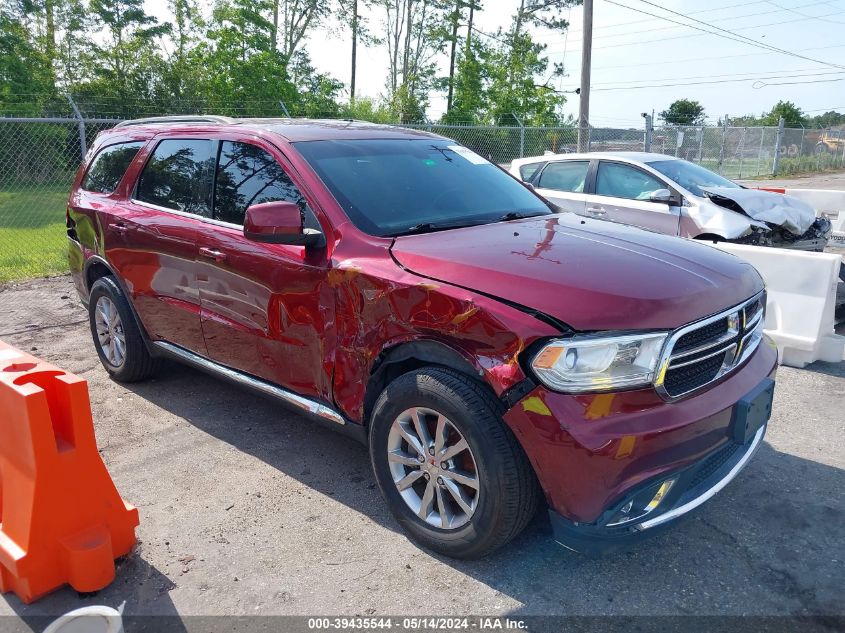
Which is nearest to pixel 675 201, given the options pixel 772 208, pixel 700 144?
pixel 772 208

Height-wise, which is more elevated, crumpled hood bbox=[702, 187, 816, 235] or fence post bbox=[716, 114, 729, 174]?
fence post bbox=[716, 114, 729, 174]

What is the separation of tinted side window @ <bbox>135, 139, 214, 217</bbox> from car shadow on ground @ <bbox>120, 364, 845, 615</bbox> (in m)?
1.57

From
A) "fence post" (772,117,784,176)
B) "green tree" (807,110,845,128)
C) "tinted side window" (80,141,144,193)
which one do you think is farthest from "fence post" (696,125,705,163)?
"green tree" (807,110,845,128)

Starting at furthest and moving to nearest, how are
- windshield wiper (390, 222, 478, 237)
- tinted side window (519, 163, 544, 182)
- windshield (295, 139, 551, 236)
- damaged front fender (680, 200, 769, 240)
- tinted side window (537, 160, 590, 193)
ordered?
tinted side window (519, 163, 544, 182) < tinted side window (537, 160, 590, 193) < damaged front fender (680, 200, 769, 240) < windshield (295, 139, 551, 236) < windshield wiper (390, 222, 478, 237)

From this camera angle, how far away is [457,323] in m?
2.68

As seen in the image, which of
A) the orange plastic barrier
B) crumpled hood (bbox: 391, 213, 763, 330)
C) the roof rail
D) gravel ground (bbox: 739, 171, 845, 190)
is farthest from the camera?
gravel ground (bbox: 739, 171, 845, 190)

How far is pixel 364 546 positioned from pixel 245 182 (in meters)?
2.12

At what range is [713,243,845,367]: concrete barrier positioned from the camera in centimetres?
543

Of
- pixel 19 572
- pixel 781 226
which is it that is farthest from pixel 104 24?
pixel 19 572

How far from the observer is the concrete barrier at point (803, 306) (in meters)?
5.43

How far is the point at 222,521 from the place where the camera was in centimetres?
331

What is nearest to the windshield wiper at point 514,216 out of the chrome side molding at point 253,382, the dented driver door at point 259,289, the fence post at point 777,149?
the dented driver door at point 259,289

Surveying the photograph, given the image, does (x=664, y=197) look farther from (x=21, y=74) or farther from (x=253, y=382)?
(x=21, y=74)

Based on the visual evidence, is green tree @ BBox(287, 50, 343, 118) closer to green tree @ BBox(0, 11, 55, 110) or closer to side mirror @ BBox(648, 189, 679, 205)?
green tree @ BBox(0, 11, 55, 110)
